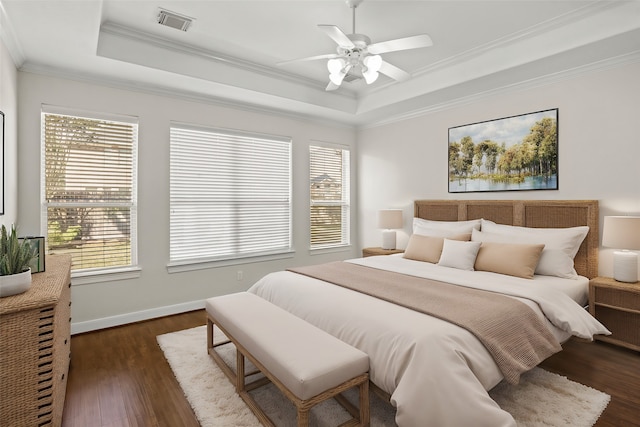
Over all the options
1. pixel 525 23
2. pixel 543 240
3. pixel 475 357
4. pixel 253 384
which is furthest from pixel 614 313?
pixel 253 384

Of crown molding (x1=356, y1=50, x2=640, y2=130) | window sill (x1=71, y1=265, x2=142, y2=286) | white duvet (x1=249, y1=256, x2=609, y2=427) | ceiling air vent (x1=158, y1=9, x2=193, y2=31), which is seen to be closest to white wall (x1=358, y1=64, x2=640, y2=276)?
crown molding (x1=356, y1=50, x2=640, y2=130)

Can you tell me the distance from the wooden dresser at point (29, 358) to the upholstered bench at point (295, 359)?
1002 millimetres

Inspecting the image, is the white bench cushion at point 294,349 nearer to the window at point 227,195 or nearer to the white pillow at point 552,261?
the window at point 227,195

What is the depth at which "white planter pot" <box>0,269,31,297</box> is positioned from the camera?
1.72 m

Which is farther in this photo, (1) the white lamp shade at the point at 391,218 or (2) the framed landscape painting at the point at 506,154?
(1) the white lamp shade at the point at 391,218

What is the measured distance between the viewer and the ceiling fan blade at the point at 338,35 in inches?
87.9

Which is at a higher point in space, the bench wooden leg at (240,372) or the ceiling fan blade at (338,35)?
the ceiling fan blade at (338,35)

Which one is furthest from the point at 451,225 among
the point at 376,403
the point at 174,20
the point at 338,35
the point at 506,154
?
the point at 174,20

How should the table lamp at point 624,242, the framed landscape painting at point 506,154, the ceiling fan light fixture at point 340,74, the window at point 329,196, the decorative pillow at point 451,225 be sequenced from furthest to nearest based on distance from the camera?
1. the window at point 329,196
2. the decorative pillow at point 451,225
3. the framed landscape painting at point 506,154
4. the table lamp at point 624,242
5. the ceiling fan light fixture at point 340,74

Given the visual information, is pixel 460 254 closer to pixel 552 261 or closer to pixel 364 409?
pixel 552 261

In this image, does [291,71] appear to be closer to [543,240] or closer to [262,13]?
[262,13]

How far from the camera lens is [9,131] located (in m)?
2.72

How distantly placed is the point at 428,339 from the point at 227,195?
330 centimetres

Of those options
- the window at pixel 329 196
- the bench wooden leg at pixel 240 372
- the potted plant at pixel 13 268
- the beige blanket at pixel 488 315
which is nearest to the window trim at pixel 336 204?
the window at pixel 329 196
